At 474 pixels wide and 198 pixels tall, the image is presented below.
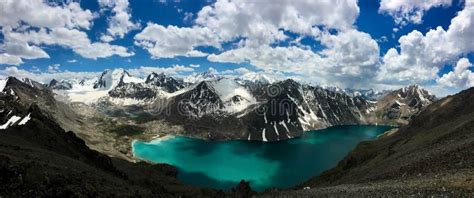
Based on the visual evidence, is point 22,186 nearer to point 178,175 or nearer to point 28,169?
point 28,169

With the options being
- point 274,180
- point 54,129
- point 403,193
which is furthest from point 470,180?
point 274,180

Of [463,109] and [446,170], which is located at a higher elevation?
[463,109]

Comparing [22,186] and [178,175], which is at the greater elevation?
[22,186]

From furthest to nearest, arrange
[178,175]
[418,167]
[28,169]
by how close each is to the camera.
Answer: [178,175], [418,167], [28,169]

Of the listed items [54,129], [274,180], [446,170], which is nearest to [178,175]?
[274,180]

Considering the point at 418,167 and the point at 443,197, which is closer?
the point at 443,197

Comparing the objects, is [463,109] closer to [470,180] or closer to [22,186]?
[470,180]

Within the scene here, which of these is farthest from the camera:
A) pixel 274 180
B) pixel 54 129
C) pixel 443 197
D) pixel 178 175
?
pixel 178 175

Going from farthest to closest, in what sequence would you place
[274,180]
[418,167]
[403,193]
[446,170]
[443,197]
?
[274,180]
[418,167]
[446,170]
[403,193]
[443,197]

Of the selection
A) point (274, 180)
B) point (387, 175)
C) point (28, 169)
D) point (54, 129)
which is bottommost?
point (274, 180)
